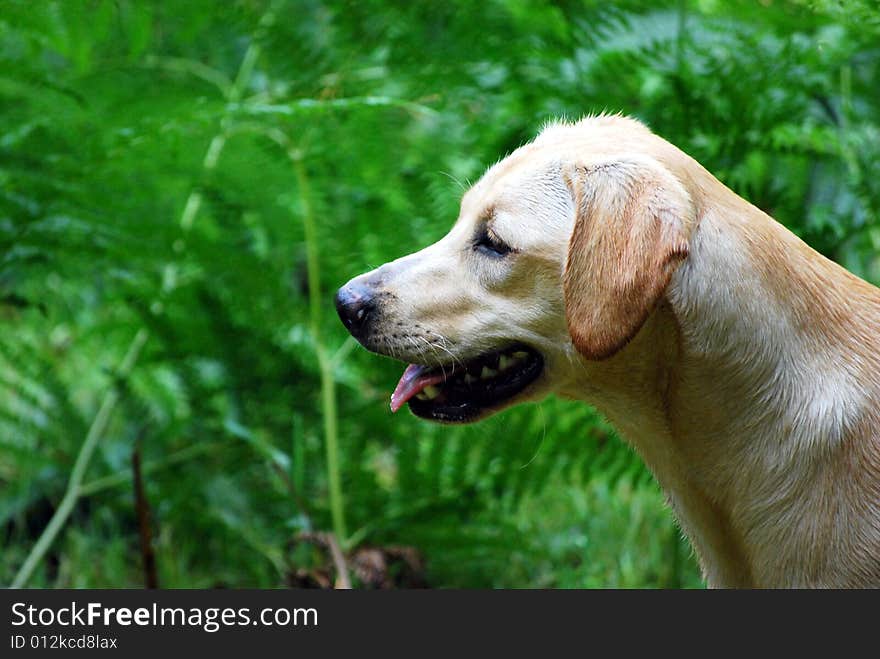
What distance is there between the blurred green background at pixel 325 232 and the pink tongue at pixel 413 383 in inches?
41.3

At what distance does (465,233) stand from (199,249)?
1.82 meters

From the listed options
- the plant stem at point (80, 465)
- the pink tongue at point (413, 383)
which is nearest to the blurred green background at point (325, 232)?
the plant stem at point (80, 465)

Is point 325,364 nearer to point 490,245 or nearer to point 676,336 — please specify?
point 490,245

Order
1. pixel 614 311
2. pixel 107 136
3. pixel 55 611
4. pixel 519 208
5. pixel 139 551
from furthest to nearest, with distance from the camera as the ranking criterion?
1. pixel 139 551
2. pixel 107 136
3. pixel 55 611
4. pixel 519 208
5. pixel 614 311

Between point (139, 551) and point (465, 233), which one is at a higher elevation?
point (465, 233)

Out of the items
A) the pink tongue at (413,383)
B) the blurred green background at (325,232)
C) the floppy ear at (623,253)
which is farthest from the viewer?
the blurred green background at (325,232)

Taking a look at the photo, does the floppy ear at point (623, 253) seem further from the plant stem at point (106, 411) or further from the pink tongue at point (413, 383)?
the plant stem at point (106, 411)

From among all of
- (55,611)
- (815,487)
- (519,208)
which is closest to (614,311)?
(519,208)

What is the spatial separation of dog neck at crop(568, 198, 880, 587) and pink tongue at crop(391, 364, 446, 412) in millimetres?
481

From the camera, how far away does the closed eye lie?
266 cm

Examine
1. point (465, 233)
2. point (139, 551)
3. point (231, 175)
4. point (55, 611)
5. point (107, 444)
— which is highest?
point (465, 233)

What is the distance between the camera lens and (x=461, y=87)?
13.8ft

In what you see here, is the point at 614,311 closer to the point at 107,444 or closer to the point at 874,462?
the point at 874,462

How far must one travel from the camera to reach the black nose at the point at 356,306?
275 centimetres
